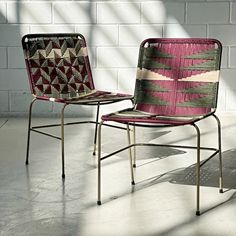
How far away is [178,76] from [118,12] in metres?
2.33

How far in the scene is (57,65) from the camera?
3789mm

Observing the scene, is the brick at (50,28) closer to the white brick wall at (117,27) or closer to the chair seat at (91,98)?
the white brick wall at (117,27)

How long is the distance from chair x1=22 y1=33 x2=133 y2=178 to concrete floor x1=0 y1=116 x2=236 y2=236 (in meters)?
0.31

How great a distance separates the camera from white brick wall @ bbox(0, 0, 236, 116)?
5.33 metres

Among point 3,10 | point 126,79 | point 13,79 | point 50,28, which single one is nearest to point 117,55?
point 126,79

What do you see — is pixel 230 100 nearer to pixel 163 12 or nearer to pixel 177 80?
pixel 163 12

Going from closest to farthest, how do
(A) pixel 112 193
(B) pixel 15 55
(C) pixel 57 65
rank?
1. (A) pixel 112 193
2. (C) pixel 57 65
3. (B) pixel 15 55

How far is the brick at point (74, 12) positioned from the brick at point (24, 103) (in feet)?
2.54

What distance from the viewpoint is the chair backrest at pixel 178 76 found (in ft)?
10.1

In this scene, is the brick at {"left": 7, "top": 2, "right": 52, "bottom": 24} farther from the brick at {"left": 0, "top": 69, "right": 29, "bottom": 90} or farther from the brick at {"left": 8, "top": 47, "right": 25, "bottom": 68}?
the brick at {"left": 0, "top": 69, "right": 29, "bottom": 90}

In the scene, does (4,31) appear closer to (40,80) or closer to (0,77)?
(0,77)

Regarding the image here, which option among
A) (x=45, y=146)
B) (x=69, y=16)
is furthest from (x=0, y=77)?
(x=45, y=146)

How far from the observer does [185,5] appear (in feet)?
17.4

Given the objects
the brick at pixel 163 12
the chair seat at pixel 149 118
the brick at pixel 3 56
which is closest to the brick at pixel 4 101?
the brick at pixel 3 56
